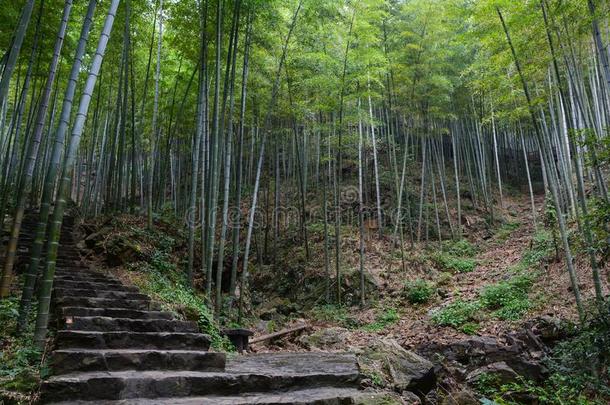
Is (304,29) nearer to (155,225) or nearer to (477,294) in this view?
(155,225)

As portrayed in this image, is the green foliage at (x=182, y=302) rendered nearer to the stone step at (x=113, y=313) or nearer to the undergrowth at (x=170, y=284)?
the undergrowth at (x=170, y=284)

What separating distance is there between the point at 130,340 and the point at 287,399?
1.28 metres

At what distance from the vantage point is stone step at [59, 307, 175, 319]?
331 cm

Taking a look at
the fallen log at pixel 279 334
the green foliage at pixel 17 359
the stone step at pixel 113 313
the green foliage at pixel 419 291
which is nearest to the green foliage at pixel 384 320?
the green foliage at pixel 419 291

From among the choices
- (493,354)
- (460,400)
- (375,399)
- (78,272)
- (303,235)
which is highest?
(303,235)

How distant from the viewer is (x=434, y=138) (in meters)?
13.8

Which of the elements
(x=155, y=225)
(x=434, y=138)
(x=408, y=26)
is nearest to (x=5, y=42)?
(x=155, y=225)

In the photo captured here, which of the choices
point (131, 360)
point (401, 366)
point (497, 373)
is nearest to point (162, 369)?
point (131, 360)

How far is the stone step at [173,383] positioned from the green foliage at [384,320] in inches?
166

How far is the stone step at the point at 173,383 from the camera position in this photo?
2.16m

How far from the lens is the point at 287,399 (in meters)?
2.46

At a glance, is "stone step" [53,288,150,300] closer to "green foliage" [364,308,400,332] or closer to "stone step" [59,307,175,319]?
"stone step" [59,307,175,319]

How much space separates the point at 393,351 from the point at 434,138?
11.0 meters

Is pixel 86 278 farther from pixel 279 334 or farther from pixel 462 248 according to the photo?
pixel 462 248
